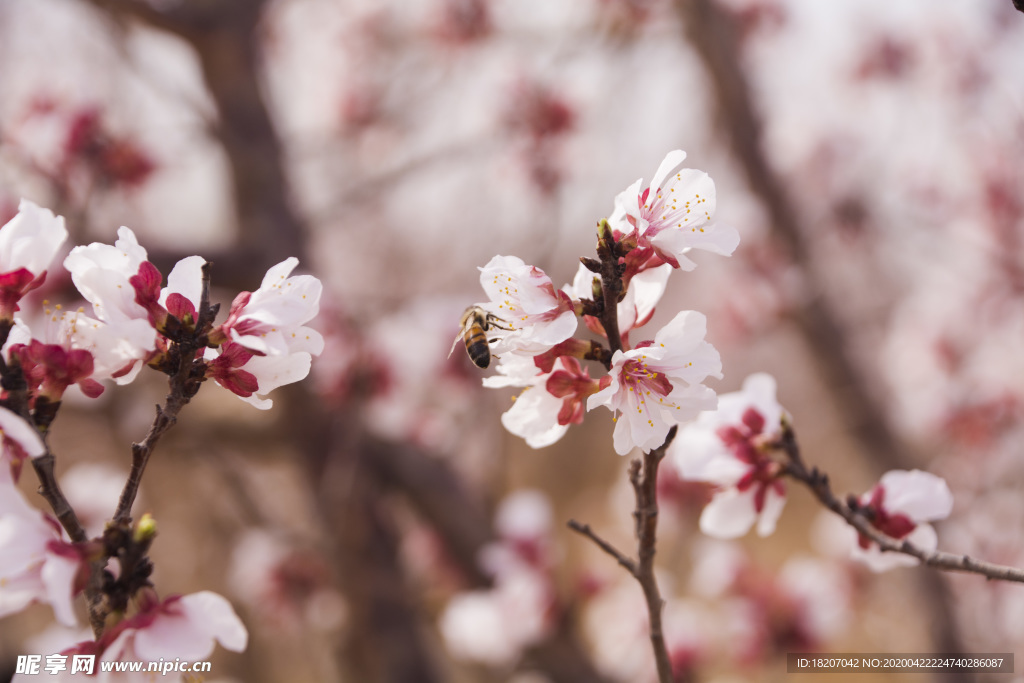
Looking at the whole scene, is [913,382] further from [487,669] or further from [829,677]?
[829,677]

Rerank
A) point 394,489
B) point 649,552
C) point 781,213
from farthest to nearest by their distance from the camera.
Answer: point 781,213 < point 394,489 < point 649,552

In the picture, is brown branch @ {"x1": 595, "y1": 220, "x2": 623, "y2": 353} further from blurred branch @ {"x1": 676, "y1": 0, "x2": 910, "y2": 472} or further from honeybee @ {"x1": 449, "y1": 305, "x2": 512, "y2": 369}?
blurred branch @ {"x1": 676, "y1": 0, "x2": 910, "y2": 472}

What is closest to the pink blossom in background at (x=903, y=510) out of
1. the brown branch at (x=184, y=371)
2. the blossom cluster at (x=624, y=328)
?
the blossom cluster at (x=624, y=328)

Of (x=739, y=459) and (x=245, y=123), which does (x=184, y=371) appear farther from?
(x=245, y=123)

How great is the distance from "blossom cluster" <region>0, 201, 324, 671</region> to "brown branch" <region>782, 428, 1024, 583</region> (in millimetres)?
735

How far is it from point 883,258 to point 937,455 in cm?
181

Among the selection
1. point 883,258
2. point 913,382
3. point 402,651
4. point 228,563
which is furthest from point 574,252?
point 402,651

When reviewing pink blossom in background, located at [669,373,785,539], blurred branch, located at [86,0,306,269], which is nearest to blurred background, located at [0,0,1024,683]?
blurred branch, located at [86,0,306,269]

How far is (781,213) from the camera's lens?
3322 mm

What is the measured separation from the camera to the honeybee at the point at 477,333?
38.2 inches

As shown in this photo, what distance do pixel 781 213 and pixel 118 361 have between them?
10.6 ft

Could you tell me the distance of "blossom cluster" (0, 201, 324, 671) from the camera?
65 cm

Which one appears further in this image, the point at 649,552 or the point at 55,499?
the point at 649,552

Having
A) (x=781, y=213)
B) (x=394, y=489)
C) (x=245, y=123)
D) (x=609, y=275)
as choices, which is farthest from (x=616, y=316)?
(x=781, y=213)
